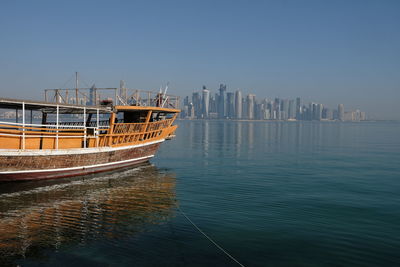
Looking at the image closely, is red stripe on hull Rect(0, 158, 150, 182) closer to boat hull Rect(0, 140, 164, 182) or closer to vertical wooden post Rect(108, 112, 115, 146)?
boat hull Rect(0, 140, 164, 182)

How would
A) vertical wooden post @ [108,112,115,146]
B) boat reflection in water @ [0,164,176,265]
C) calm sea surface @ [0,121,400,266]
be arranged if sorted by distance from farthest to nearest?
vertical wooden post @ [108,112,115,146] < boat reflection in water @ [0,164,176,265] < calm sea surface @ [0,121,400,266]

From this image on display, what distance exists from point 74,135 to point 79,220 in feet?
33.4

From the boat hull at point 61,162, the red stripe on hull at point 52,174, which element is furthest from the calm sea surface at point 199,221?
the boat hull at point 61,162

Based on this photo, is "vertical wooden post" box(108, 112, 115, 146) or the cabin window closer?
"vertical wooden post" box(108, 112, 115, 146)

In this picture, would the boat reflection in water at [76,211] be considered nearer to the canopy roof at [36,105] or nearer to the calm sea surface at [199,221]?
the calm sea surface at [199,221]

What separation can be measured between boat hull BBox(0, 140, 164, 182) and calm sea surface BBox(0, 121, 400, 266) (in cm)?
66

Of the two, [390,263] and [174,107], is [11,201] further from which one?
[174,107]

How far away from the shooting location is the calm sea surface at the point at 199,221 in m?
9.60

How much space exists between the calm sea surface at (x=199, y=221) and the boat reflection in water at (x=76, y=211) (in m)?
0.04

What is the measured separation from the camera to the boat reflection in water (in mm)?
10348

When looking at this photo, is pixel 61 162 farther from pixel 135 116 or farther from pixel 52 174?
pixel 135 116

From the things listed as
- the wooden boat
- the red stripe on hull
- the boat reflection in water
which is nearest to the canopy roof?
the wooden boat

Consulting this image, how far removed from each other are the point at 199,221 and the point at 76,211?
549 cm

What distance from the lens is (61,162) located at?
1975cm
